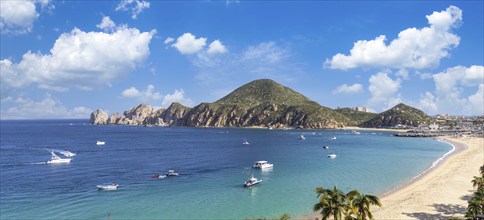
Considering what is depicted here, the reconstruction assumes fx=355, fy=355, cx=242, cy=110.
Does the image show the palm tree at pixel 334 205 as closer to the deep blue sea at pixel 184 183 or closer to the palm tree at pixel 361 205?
the palm tree at pixel 361 205

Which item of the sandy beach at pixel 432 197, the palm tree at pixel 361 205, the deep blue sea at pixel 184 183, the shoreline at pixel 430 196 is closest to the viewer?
the palm tree at pixel 361 205

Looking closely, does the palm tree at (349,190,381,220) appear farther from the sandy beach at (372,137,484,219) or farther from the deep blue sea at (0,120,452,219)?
the deep blue sea at (0,120,452,219)

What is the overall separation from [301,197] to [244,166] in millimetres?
40936

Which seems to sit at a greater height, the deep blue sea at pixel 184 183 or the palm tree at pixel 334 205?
the palm tree at pixel 334 205

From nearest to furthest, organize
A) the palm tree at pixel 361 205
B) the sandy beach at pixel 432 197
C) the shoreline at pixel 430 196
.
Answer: the palm tree at pixel 361 205
the sandy beach at pixel 432 197
the shoreline at pixel 430 196

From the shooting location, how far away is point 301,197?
205ft

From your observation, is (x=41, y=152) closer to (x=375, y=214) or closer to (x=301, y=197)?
(x=301, y=197)

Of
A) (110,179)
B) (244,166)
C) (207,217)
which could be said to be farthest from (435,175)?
(110,179)

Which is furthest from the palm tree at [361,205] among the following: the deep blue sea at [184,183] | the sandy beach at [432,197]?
the deep blue sea at [184,183]

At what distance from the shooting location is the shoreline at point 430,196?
50.6 metres

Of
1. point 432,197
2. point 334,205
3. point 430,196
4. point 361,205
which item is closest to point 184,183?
point 430,196

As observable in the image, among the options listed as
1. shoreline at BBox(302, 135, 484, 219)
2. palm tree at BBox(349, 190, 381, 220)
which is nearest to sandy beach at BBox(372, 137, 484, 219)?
shoreline at BBox(302, 135, 484, 219)

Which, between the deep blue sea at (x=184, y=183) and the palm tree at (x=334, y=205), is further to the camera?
the deep blue sea at (x=184, y=183)

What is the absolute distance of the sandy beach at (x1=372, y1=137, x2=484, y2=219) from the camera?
166ft
